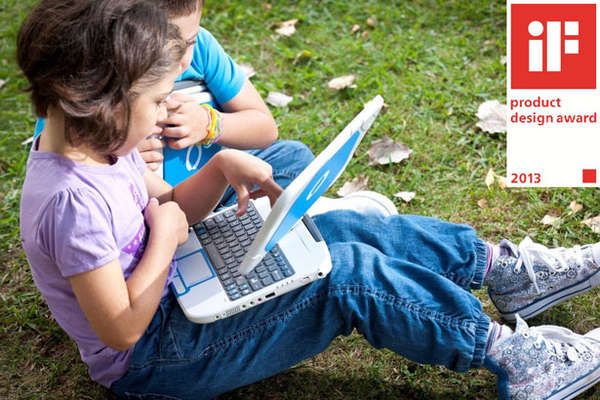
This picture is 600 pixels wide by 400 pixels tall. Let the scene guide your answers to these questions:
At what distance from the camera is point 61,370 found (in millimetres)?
Answer: 2344

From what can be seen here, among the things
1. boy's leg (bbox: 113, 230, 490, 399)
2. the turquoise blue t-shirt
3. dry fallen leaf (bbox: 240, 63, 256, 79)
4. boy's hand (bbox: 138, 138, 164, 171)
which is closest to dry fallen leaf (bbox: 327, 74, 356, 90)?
dry fallen leaf (bbox: 240, 63, 256, 79)

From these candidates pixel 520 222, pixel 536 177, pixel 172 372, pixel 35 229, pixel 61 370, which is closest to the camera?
pixel 35 229

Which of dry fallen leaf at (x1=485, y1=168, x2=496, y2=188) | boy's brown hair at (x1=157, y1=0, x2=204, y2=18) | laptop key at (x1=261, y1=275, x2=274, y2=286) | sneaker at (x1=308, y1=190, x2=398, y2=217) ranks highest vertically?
boy's brown hair at (x1=157, y1=0, x2=204, y2=18)

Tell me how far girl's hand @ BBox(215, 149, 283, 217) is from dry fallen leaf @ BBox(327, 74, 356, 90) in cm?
144

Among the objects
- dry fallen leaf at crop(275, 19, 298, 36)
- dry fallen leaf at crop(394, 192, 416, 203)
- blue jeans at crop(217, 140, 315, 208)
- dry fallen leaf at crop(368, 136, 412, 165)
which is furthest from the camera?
dry fallen leaf at crop(275, 19, 298, 36)

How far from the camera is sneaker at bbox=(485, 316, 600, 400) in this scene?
1.97m

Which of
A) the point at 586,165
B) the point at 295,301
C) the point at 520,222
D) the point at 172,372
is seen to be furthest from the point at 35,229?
the point at 586,165

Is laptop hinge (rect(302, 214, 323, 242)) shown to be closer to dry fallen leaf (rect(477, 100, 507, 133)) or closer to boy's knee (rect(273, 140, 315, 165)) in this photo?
boy's knee (rect(273, 140, 315, 165))

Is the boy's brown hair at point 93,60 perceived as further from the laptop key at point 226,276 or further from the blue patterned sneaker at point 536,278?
the blue patterned sneaker at point 536,278

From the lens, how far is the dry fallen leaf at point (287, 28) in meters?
3.69

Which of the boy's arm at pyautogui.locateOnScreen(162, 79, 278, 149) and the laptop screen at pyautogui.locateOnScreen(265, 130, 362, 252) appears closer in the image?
the laptop screen at pyautogui.locateOnScreen(265, 130, 362, 252)

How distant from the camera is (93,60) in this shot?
1.56m

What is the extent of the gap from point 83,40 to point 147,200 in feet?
1.67

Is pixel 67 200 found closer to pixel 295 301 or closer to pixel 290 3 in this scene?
pixel 295 301
